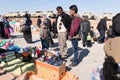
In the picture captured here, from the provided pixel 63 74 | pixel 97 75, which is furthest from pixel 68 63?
pixel 97 75

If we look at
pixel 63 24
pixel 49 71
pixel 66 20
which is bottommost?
pixel 49 71

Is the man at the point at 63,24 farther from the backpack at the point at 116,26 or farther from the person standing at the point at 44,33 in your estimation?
the backpack at the point at 116,26

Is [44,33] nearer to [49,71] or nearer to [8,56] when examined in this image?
[8,56]

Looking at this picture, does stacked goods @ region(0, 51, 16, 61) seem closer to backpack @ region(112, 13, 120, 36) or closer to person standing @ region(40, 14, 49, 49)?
person standing @ region(40, 14, 49, 49)

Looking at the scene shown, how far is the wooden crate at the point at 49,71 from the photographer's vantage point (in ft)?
22.0

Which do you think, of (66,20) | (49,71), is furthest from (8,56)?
(49,71)

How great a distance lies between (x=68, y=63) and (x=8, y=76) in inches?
106

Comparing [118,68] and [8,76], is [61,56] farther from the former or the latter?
[118,68]

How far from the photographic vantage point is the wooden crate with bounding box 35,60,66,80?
263 inches

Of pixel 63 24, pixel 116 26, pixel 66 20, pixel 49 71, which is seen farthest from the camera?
pixel 63 24

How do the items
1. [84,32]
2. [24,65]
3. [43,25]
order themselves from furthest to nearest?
[84,32] < [43,25] < [24,65]

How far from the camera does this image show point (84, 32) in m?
13.7

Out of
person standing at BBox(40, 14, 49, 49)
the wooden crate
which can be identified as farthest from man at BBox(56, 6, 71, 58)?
person standing at BBox(40, 14, 49, 49)

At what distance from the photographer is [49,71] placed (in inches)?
270
